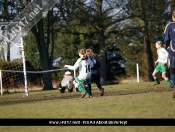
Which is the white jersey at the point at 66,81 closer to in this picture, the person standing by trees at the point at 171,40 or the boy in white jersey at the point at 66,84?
the boy in white jersey at the point at 66,84

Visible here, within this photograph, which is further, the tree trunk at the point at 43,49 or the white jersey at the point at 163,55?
the tree trunk at the point at 43,49

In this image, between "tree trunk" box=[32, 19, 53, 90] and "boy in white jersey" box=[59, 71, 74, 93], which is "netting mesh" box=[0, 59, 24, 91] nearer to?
"tree trunk" box=[32, 19, 53, 90]

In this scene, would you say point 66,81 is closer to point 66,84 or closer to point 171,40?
point 66,84

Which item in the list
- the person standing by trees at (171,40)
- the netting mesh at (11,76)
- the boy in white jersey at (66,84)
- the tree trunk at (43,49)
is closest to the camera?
the person standing by trees at (171,40)

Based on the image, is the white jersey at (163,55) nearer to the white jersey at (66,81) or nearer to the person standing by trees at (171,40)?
the white jersey at (66,81)

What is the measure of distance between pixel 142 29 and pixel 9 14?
12.0 m

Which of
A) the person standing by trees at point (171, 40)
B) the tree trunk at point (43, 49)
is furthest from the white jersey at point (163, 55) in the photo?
the tree trunk at point (43, 49)

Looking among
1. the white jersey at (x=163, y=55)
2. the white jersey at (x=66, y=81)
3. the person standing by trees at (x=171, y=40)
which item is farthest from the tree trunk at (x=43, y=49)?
the person standing by trees at (x=171, y=40)

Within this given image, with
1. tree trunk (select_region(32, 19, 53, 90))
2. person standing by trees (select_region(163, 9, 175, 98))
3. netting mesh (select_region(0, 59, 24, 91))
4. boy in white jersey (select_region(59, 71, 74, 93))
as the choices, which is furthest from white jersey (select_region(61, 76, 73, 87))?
tree trunk (select_region(32, 19, 53, 90))

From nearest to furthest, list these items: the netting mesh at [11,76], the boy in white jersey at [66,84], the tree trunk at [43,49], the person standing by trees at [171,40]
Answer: the person standing by trees at [171,40]
the boy in white jersey at [66,84]
the netting mesh at [11,76]
the tree trunk at [43,49]

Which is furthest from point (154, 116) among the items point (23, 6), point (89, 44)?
point (89, 44)

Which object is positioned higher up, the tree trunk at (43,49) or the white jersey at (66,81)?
the tree trunk at (43,49)

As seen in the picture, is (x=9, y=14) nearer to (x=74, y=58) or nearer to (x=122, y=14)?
(x=122, y=14)

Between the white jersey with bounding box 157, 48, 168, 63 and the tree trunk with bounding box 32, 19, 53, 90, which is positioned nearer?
the white jersey with bounding box 157, 48, 168, 63
